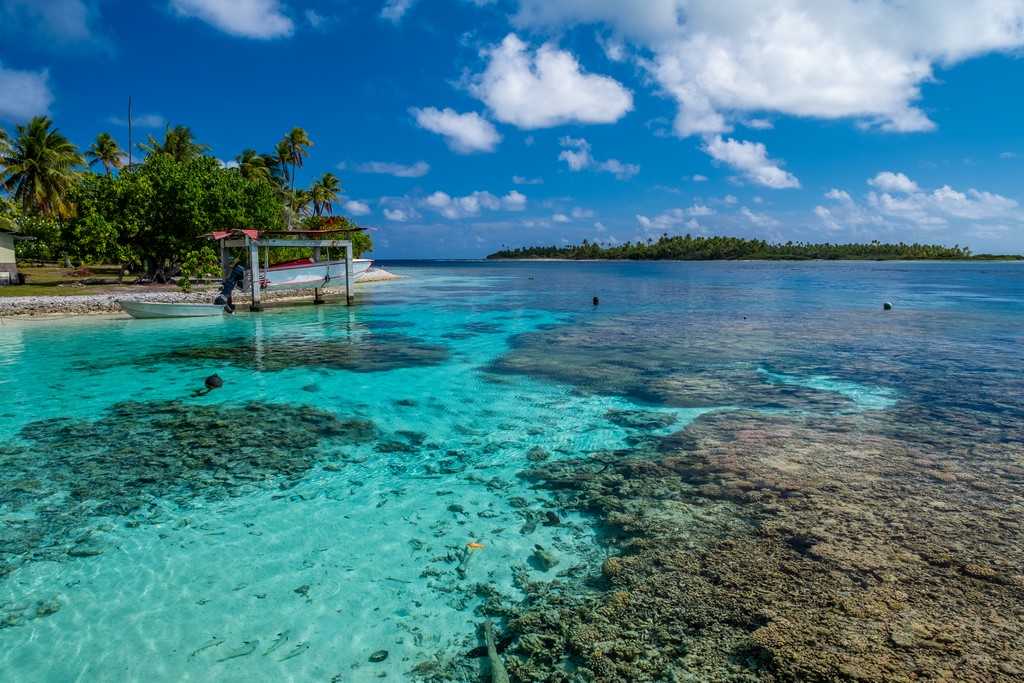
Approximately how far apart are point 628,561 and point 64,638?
4.02 metres

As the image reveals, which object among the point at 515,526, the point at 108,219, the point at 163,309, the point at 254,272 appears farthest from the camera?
the point at 108,219

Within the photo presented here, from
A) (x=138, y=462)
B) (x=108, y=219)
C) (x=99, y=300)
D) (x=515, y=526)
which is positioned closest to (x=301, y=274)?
(x=99, y=300)

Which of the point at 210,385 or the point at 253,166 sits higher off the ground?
the point at 253,166

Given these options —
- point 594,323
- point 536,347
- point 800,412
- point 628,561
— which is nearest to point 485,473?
point 628,561

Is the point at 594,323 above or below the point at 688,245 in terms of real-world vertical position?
below

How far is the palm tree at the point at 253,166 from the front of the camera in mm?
50969

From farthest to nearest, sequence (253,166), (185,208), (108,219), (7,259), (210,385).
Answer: (253,166) < (185,208) < (7,259) < (108,219) < (210,385)

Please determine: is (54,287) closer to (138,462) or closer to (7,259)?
(7,259)

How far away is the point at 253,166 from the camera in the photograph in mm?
51594

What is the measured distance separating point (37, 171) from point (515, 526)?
156 feet

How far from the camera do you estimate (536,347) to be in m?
16.1

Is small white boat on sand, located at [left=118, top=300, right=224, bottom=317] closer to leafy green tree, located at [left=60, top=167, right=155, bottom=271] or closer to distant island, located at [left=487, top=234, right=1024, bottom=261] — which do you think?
leafy green tree, located at [left=60, top=167, right=155, bottom=271]

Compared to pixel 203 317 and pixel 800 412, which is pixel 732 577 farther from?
pixel 203 317

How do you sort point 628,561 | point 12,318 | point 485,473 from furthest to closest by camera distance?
point 12,318 < point 485,473 < point 628,561
